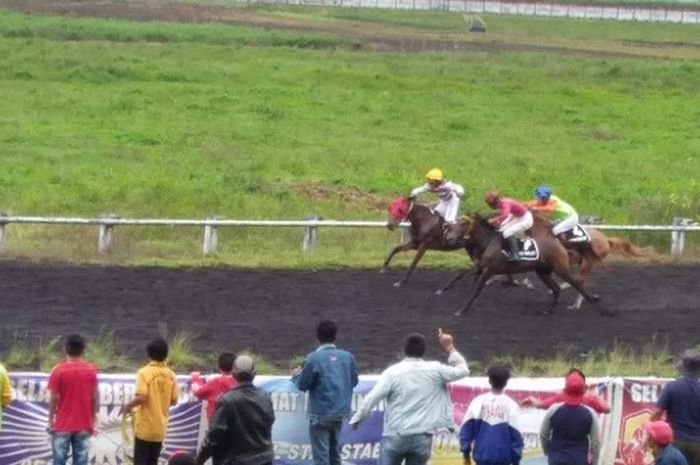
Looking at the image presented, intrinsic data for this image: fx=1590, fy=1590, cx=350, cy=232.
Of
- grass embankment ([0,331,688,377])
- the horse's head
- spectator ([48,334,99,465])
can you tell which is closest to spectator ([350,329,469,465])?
spectator ([48,334,99,465])

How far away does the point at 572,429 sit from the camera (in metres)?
11.2

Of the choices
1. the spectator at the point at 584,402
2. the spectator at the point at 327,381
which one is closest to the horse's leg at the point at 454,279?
the spectator at the point at 584,402

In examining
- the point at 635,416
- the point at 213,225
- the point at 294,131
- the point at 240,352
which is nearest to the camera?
the point at 635,416

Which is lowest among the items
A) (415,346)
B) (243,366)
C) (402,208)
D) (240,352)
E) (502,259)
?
(240,352)

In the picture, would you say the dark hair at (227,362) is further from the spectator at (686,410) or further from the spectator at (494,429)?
the spectator at (686,410)

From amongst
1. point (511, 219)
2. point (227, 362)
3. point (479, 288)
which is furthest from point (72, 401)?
point (511, 219)

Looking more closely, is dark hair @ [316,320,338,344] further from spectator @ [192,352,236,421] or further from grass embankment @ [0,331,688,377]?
grass embankment @ [0,331,688,377]

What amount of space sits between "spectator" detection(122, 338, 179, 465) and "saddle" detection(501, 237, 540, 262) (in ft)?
32.0

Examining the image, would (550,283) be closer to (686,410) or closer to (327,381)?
(686,410)

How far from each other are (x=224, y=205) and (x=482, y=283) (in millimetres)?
8126

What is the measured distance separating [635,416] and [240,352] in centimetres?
541

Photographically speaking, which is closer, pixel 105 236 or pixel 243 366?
pixel 243 366

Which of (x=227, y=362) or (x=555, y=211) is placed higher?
(x=227, y=362)

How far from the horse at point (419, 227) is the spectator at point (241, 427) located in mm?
11870
